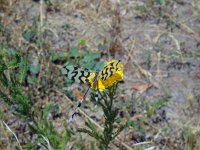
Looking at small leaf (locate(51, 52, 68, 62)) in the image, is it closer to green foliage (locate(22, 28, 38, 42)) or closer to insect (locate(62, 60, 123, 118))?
green foliage (locate(22, 28, 38, 42))

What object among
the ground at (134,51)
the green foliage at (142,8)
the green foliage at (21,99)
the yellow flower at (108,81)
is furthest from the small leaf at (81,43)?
the yellow flower at (108,81)

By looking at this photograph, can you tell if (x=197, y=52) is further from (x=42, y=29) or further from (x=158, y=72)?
(x=42, y=29)

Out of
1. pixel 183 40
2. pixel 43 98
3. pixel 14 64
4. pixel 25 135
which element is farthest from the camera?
pixel 183 40

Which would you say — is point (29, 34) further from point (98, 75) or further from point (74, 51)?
point (98, 75)

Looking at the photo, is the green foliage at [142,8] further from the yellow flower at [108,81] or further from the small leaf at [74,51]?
the yellow flower at [108,81]

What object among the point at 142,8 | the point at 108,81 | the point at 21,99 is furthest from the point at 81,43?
the point at 108,81

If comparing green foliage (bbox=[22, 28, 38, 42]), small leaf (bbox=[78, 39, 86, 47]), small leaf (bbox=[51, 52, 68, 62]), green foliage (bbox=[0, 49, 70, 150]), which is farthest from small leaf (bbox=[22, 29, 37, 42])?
green foliage (bbox=[0, 49, 70, 150])

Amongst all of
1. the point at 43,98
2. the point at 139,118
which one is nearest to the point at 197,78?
the point at 139,118

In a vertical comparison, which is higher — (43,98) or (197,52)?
(197,52)
